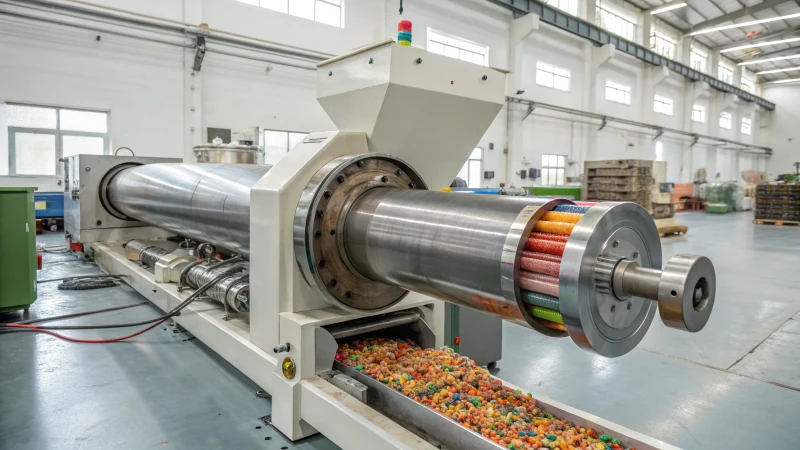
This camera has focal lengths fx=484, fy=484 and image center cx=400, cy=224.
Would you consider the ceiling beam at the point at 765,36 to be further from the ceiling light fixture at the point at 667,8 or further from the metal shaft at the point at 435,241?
the metal shaft at the point at 435,241

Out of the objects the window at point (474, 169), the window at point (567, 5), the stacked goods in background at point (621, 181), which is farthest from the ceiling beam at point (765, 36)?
the window at point (474, 169)

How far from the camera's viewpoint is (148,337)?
2285mm

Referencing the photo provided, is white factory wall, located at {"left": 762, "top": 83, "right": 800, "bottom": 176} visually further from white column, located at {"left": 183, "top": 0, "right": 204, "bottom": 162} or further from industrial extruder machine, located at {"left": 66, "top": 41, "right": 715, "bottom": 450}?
industrial extruder machine, located at {"left": 66, "top": 41, "right": 715, "bottom": 450}

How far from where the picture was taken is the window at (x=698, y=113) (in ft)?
55.3

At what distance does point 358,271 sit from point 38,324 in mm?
1926

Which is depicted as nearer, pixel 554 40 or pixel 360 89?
pixel 360 89

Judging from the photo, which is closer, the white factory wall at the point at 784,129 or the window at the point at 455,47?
the window at the point at 455,47

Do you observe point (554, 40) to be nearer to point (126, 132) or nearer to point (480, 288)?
point (126, 132)

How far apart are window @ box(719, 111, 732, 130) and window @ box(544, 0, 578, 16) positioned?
10.5 m

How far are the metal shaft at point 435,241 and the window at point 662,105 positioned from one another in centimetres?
1575

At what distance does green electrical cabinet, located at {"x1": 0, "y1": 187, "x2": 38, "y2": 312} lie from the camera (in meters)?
2.42

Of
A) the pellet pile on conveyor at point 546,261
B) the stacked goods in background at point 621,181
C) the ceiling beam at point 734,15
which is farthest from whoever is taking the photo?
the ceiling beam at point 734,15

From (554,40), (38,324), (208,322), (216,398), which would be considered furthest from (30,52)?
(554,40)

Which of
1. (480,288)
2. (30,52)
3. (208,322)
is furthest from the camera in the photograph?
(30,52)
